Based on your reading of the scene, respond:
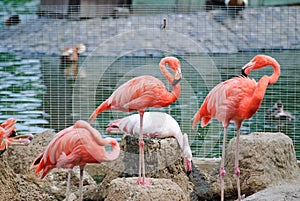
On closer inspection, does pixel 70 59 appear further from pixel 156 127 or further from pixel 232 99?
pixel 232 99

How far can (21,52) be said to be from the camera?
16.4m

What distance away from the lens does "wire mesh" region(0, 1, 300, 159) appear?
7036mm

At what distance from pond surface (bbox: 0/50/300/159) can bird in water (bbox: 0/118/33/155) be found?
0.57 m

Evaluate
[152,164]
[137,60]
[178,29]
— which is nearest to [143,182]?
[152,164]

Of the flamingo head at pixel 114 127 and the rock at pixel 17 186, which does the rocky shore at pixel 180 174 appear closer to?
the rock at pixel 17 186

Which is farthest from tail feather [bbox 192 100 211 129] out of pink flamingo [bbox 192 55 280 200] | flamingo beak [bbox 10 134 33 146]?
flamingo beak [bbox 10 134 33 146]

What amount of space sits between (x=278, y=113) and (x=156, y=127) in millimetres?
3191

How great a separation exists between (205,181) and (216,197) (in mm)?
173

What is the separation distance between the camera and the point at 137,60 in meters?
13.5

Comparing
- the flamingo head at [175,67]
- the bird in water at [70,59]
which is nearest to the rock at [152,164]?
the flamingo head at [175,67]

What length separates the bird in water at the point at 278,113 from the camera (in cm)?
835

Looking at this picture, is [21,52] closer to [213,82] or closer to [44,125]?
[44,125]

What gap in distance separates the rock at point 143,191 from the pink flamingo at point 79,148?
0.48m

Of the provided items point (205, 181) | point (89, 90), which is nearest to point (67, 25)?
point (89, 90)
